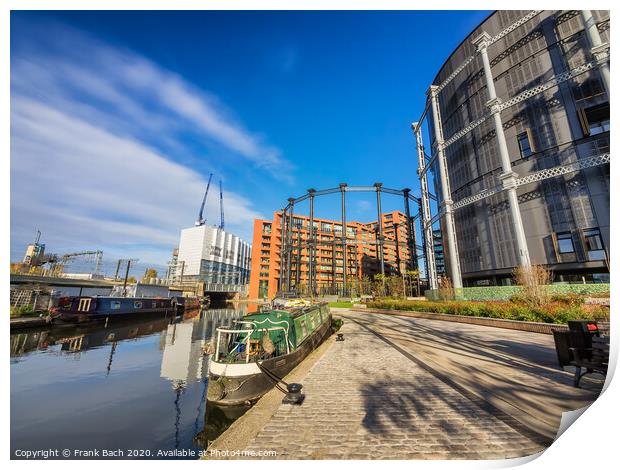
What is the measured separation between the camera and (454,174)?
138ft

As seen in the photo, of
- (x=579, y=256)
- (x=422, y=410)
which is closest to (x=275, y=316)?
(x=422, y=410)

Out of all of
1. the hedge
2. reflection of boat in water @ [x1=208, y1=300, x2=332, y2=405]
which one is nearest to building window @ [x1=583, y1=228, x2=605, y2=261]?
the hedge

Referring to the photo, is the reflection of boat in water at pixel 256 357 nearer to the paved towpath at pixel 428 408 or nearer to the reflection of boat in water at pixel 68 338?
the paved towpath at pixel 428 408

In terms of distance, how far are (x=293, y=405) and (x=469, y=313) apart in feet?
63.9

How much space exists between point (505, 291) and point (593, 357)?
67.0 ft

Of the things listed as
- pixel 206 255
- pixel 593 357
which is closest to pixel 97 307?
pixel 593 357

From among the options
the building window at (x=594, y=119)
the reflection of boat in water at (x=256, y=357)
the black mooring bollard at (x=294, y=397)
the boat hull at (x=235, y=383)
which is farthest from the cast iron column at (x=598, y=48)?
the boat hull at (x=235, y=383)

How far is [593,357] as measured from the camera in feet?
20.2

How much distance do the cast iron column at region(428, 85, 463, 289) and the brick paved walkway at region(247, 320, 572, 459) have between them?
32400 mm

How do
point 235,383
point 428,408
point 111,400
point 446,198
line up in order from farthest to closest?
point 446,198
point 111,400
point 235,383
point 428,408

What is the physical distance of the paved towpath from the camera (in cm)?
402

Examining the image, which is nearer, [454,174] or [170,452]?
[170,452]

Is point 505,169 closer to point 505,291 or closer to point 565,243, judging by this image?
point 565,243
